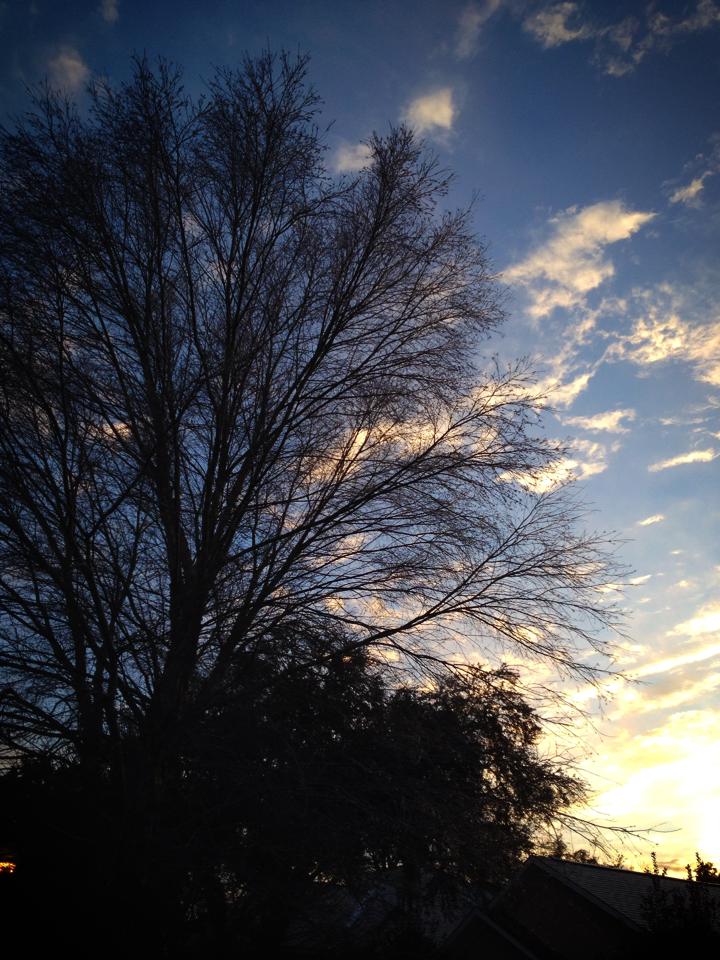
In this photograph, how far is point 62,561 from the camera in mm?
3209

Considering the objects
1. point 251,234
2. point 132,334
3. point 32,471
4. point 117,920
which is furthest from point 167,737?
point 251,234

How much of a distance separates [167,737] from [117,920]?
2.73 ft

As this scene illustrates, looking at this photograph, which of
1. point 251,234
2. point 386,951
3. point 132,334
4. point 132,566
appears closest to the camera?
point 132,566

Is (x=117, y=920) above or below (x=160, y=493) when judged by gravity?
below

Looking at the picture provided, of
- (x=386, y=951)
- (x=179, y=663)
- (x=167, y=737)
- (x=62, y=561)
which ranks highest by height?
(x=62, y=561)

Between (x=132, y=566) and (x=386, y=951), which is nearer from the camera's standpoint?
(x=132, y=566)

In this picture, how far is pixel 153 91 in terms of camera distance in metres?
4.23

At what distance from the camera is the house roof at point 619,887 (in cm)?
1533

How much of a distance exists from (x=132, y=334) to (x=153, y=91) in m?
1.82

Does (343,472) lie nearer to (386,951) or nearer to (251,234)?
(251,234)

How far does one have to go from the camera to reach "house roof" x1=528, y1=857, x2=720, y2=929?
15.3 meters

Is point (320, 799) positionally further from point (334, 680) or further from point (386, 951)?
point (386, 951)

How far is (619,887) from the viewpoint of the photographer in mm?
17344

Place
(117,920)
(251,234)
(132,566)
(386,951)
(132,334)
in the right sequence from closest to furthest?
(117,920) < (132,566) < (132,334) < (251,234) < (386,951)
